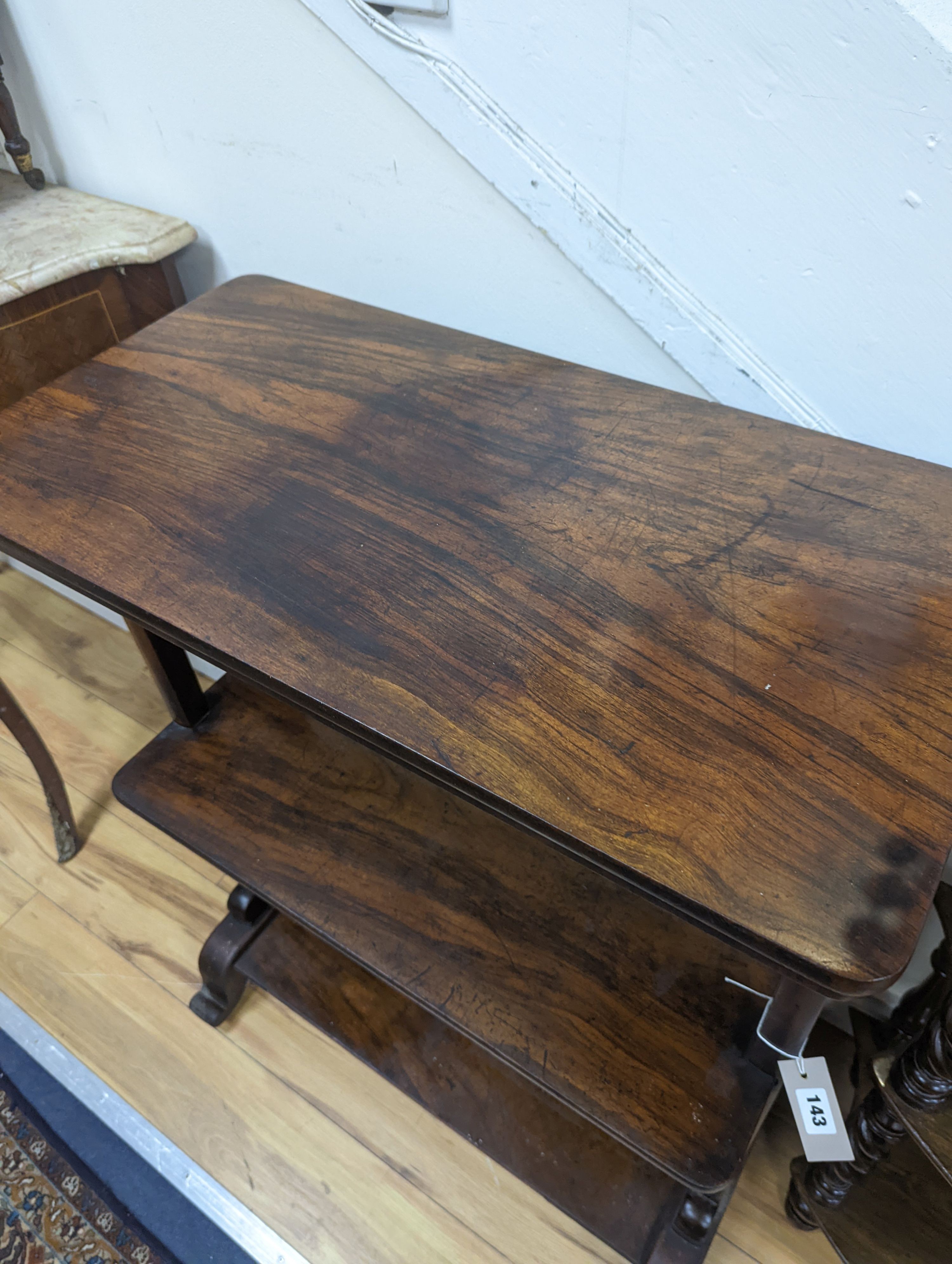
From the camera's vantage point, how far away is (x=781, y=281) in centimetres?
77

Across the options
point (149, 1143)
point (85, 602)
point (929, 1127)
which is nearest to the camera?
point (929, 1127)

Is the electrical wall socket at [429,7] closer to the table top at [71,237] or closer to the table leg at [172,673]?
the table top at [71,237]

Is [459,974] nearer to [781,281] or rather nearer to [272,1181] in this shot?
[272,1181]

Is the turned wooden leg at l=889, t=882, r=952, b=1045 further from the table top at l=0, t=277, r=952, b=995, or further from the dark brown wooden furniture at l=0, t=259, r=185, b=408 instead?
the dark brown wooden furniture at l=0, t=259, r=185, b=408

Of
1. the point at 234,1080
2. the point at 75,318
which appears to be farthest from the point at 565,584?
the point at 75,318

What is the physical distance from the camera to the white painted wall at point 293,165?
3.05ft

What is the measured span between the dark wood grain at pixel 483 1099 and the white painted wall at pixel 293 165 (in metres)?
0.83

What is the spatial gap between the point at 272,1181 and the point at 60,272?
124cm

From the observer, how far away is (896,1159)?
843 mm

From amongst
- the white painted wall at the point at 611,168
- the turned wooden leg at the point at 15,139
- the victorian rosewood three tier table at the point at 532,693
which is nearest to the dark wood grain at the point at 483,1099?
the victorian rosewood three tier table at the point at 532,693

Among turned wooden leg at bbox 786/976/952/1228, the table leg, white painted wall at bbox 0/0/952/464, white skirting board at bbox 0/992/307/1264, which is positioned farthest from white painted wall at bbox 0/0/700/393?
white skirting board at bbox 0/992/307/1264

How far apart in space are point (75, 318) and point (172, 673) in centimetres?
64

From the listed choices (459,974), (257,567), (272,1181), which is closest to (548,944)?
(459,974)

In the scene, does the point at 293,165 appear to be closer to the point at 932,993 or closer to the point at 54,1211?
the point at 932,993
